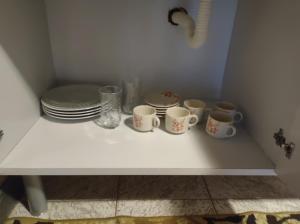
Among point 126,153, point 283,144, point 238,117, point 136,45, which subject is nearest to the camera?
point 283,144

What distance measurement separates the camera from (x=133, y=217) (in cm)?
76

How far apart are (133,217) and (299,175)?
475mm

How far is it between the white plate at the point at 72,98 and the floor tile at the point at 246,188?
0.50m

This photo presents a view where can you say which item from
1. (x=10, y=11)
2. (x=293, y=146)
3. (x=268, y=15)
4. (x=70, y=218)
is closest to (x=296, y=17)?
(x=268, y=15)

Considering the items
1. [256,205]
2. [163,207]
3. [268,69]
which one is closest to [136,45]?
[268,69]

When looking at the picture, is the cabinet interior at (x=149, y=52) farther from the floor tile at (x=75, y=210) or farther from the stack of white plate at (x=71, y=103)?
the floor tile at (x=75, y=210)

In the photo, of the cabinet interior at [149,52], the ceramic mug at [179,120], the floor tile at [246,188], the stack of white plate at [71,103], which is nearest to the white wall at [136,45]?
the cabinet interior at [149,52]

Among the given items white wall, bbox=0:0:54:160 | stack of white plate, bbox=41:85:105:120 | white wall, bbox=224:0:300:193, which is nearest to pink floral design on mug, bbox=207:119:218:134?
white wall, bbox=224:0:300:193

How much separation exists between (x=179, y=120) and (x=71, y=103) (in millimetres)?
328

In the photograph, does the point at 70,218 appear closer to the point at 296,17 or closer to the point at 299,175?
the point at 299,175

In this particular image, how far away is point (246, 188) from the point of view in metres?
0.89

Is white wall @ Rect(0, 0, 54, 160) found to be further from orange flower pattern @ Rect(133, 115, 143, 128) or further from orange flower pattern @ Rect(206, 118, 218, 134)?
orange flower pattern @ Rect(206, 118, 218, 134)

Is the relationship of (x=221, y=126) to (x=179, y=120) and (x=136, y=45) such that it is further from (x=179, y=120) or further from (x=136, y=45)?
(x=136, y=45)

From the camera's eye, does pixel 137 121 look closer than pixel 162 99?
Yes
